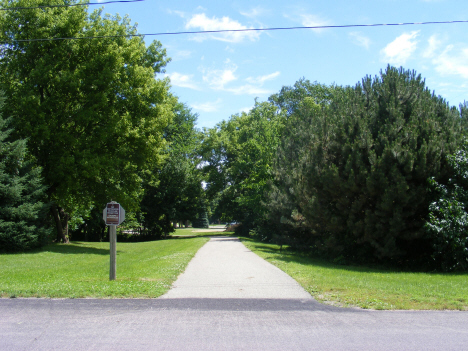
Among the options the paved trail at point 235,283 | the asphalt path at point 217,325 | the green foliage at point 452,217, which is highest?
the green foliage at point 452,217

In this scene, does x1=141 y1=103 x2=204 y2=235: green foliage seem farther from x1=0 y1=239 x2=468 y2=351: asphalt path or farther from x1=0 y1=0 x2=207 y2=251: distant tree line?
x1=0 y1=239 x2=468 y2=351: asphalt path

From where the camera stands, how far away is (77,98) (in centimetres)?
2362

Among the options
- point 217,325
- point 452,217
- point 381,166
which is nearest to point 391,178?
point 381,166

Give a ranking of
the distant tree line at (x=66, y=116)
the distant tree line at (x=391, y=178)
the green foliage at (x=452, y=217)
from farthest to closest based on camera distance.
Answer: the distant tree line at (x=66, y=116)
the distant tree line at (x=391, y=178)
the green foliage at (x=452, y=217)

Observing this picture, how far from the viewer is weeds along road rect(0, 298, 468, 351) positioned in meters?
5.33

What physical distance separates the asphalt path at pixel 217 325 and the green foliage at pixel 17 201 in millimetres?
13419

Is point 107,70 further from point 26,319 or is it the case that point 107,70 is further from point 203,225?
point 203,225

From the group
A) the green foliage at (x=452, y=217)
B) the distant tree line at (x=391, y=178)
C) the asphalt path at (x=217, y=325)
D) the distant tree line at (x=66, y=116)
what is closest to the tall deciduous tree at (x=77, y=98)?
the distant tree line at (x=66, y=116)

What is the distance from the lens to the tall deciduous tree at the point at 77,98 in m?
21.9

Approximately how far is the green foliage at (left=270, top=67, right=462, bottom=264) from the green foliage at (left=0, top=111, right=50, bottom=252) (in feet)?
47.1

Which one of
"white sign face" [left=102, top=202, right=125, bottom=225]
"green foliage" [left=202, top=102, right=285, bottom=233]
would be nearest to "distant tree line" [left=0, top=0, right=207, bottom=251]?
"white sign face" [left=102, top=202, right=125, bottom=225]

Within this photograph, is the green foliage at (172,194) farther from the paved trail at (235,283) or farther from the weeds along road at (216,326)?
the weeds along road at (216,326)

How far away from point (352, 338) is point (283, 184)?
2145 cm

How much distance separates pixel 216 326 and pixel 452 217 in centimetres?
1227
